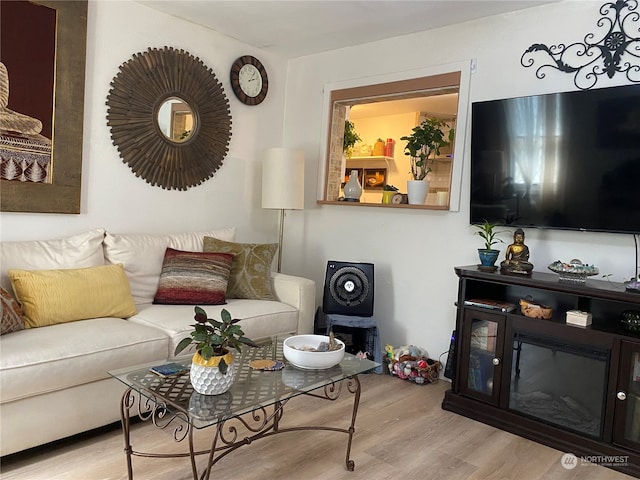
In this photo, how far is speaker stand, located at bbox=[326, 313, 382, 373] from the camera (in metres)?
3.41

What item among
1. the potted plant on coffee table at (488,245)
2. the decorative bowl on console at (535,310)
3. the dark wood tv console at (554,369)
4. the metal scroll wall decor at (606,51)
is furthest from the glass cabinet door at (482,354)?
the metal scroll wall decor at (606,51)

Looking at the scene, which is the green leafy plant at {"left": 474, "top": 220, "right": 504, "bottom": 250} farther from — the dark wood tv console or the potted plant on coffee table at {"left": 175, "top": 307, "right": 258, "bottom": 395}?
Result: the potted plant on coffee table at {"left": 175, "top": 307, "right": 258, "bottom": 395}

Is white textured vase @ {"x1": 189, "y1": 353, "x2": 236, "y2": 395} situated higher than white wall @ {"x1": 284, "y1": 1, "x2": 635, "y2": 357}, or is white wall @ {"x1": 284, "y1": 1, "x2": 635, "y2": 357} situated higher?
→ white wall @ {"x1": 284, "y1": 1, "x2": 635, "y2": 357}

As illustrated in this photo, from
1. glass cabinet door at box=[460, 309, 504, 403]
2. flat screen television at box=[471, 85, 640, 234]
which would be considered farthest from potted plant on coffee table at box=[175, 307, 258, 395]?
flat screen television at box=[471, 85, 640, 234]

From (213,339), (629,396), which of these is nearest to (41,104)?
(213,339)

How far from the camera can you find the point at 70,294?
8.16ft

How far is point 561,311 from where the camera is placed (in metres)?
2.79

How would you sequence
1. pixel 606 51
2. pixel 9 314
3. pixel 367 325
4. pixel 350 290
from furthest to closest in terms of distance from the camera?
pixel 350 290, pixel 367 325, pixel 606 51, pixel 9 314

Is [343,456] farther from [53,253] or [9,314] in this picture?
[53,253]

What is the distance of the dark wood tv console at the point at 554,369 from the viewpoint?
226 centimetres

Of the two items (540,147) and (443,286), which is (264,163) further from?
(540,147)

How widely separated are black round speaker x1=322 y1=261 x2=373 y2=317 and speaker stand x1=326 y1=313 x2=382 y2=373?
0.19 feet

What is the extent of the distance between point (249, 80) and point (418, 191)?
5.34 ft

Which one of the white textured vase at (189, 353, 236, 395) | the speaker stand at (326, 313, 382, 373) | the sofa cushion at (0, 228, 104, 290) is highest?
the sofa cushion at (0, 228, 104, 290)
